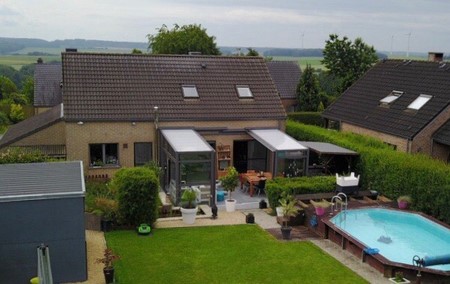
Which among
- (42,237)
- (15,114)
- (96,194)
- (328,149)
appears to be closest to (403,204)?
(328,149)

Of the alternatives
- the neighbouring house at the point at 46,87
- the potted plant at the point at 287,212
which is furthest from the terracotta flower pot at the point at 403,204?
the neighbouring house at the point at 46,87

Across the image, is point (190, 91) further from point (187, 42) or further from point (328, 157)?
point (187, 42)

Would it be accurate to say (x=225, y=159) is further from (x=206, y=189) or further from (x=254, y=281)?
(x=254, y=281)

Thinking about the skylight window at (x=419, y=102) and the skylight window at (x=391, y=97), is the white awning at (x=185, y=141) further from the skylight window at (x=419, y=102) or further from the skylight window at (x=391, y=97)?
the skylight window at (x=419, y=102)

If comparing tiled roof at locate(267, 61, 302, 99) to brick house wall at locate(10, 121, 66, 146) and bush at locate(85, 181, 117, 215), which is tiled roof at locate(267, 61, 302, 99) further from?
bush at locate(85, 181, 117, 215)

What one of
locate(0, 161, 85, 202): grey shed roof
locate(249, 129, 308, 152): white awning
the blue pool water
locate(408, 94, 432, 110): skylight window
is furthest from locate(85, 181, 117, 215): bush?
locate(408, 94, 432, 110): skylight window

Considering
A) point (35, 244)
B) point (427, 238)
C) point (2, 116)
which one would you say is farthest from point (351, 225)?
point (2, 116)
